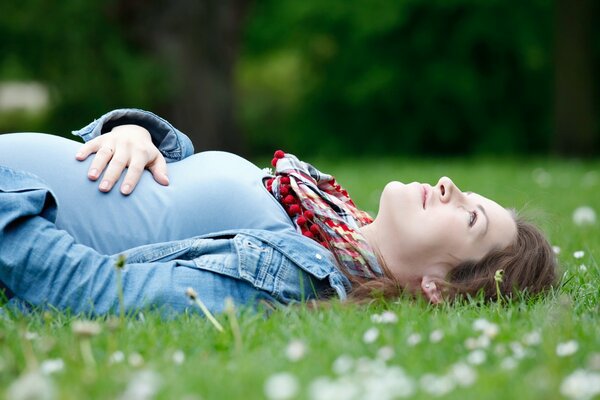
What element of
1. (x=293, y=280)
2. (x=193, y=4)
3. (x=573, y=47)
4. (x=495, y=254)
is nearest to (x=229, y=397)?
(x=293, y=280)

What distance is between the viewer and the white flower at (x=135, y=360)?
2.15 metres

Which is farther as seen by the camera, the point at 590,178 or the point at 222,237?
the point at 590,178

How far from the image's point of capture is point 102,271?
2.82m

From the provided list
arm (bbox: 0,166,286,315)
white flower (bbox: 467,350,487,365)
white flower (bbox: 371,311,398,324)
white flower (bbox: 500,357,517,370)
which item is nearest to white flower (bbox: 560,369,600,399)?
white flower (bbox: 500,357,517,370)

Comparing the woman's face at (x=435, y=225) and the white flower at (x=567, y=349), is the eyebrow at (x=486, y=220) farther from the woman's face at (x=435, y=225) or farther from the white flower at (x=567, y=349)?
the white flower at (x=567, y=349)

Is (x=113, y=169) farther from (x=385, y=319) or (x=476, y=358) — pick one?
(x=476, y=358)

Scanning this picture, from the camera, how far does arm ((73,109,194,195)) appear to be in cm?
314

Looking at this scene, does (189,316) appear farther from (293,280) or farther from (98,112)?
(98,112)

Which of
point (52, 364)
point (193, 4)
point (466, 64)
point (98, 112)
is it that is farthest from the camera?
point (466, 64)

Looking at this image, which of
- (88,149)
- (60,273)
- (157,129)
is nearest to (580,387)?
(60,273)

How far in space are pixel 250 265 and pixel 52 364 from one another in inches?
38.0

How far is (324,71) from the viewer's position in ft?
78.1

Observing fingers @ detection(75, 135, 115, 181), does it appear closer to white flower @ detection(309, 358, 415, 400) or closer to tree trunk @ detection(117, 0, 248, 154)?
white flower @ detection(309, 358, 415, 400)

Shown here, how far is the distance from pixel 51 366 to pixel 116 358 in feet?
0.60
